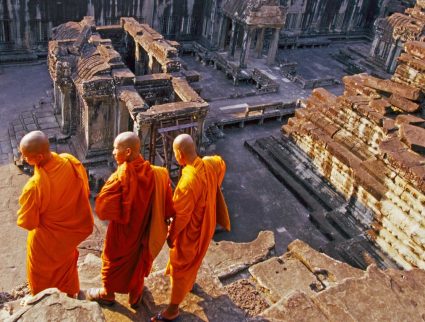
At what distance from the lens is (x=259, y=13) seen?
21.5 metres

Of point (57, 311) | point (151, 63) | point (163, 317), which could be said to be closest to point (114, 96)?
point (151, 63)

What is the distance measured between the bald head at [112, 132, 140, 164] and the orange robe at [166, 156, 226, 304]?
0.69m

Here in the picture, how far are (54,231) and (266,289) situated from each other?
11.5 ft

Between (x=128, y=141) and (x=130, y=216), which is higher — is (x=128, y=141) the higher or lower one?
the higher one

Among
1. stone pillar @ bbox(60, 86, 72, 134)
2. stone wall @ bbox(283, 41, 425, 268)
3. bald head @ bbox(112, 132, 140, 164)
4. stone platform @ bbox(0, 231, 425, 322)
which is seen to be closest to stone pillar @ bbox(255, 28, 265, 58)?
stone wall @ bbox(283, 41, 425, 268)

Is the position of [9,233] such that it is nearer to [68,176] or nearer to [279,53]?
[68,176]

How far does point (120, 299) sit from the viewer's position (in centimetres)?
601

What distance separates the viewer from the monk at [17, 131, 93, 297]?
17.3 ft

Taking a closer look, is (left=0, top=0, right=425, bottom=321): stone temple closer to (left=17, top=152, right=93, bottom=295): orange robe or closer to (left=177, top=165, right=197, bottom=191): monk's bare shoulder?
(left=17, top=152, right=93, bottom=295): orange robe

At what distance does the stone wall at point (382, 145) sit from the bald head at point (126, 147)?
6874 millimetres

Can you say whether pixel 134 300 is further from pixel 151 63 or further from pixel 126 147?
pixel 151 63

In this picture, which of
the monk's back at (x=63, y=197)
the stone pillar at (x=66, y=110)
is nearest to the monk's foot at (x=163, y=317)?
the monk's back at (x=63, y=197)

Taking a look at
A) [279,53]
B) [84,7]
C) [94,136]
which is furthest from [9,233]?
[279,53]

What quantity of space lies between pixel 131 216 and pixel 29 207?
123 centimetres
